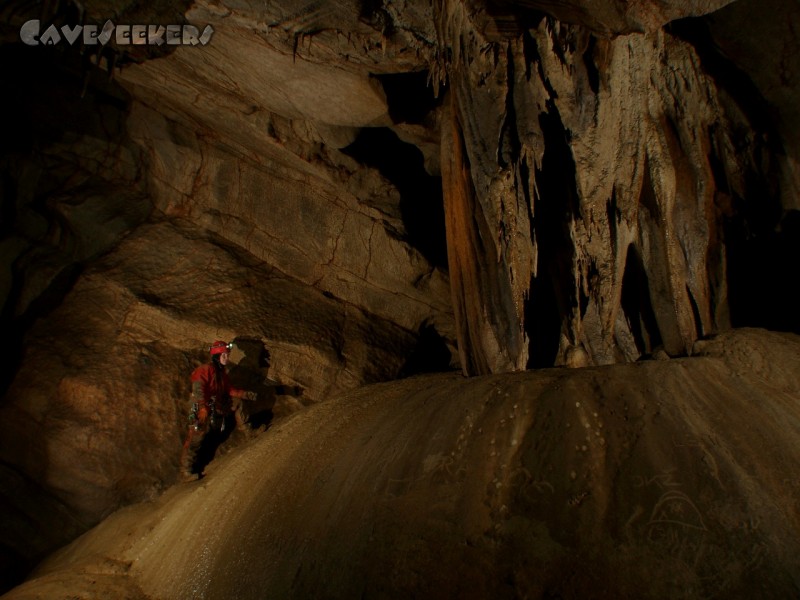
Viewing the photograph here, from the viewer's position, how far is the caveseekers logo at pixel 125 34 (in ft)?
15.7

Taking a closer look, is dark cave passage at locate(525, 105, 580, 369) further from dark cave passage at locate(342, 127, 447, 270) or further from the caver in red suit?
the caver in red suit

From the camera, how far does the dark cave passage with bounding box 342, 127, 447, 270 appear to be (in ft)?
23.0

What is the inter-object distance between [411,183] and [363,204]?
0.89m

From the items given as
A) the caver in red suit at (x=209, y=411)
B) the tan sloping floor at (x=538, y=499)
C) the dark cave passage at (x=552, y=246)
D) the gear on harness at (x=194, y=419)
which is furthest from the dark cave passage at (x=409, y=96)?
the gear on harness at (x=194, y=419)

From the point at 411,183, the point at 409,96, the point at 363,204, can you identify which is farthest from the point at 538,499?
the point at 411,183

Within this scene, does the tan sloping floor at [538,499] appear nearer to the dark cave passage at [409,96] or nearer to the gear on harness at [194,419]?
the gear on harness at [194,419]

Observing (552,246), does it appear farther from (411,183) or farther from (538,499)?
(411,183)

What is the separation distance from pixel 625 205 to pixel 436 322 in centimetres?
341

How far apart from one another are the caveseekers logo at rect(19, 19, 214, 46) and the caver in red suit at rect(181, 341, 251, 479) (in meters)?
2.87

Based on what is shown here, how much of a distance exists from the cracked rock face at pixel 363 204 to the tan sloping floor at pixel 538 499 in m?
1.13

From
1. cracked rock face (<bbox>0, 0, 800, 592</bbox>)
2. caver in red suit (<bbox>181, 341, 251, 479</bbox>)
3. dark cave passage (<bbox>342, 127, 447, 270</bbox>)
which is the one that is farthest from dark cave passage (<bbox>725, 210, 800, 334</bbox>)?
caver in red suit (<bbox>181, 341, 251, 479</bbox>)

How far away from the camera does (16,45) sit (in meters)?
6.33

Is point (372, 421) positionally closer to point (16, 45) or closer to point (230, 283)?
point (230, 283)

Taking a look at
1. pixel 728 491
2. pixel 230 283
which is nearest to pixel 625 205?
pixel 728 491
